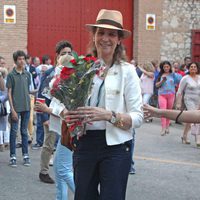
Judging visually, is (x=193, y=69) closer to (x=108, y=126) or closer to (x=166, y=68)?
(x=166, y=68)

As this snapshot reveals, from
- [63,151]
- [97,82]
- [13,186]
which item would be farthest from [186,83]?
[97,82]

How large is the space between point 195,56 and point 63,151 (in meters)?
16.8

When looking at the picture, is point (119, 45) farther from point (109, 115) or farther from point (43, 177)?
point (43, 177)

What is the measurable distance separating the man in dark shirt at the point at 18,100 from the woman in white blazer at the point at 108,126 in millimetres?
4130

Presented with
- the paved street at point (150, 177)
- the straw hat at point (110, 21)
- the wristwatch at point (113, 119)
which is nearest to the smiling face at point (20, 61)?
the paved street at point (150, 177)

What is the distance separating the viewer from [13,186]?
6.59m

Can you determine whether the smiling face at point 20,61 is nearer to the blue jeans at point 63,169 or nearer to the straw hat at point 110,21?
the blue jeans at point 63,169

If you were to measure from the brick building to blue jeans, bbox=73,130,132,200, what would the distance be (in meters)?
14.1

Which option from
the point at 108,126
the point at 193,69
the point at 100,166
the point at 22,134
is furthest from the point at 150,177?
the point at 193,69

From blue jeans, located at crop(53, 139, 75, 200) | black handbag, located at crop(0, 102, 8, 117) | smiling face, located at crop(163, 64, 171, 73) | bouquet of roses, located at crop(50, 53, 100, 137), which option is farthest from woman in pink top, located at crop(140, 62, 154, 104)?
bouquet of roses, located at crop(50, 53, 100, 137)

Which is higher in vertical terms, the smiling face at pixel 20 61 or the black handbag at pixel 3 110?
the smiling face at pixel 20 61

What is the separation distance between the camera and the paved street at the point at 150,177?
624 centimetres

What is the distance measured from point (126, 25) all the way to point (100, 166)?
16304 millimetres

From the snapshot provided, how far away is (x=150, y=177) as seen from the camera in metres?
7.27
